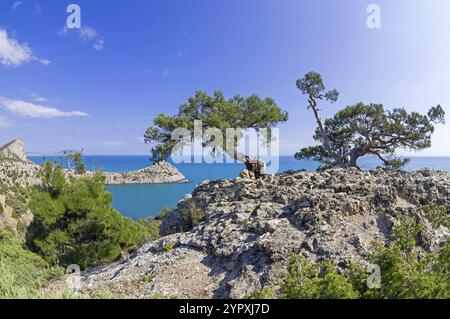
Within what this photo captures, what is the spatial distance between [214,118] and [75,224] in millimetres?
8109

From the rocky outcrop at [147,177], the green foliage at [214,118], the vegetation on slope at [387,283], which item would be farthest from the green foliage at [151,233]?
the rocky outcrop at [147,177]

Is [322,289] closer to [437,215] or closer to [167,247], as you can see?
[437,215]

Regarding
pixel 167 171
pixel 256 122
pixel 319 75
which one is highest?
pixel 319 75

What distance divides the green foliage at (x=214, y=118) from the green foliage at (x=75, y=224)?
356cm

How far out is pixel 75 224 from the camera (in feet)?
41.2

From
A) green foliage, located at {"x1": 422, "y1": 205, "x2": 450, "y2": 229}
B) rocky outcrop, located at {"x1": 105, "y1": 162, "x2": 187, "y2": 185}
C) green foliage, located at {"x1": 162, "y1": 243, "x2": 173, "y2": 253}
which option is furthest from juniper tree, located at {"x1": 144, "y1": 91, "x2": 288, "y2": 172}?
rocky outcrop, located at {"x1": 105, "y1": 162, "x2": 187, "y2": 185}

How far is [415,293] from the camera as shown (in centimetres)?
394

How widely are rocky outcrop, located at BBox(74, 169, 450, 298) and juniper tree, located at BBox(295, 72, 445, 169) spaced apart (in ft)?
21.7

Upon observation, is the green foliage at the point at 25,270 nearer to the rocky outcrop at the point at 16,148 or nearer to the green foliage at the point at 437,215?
the green foliage at the point at 437,215

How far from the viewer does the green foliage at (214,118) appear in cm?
1345
